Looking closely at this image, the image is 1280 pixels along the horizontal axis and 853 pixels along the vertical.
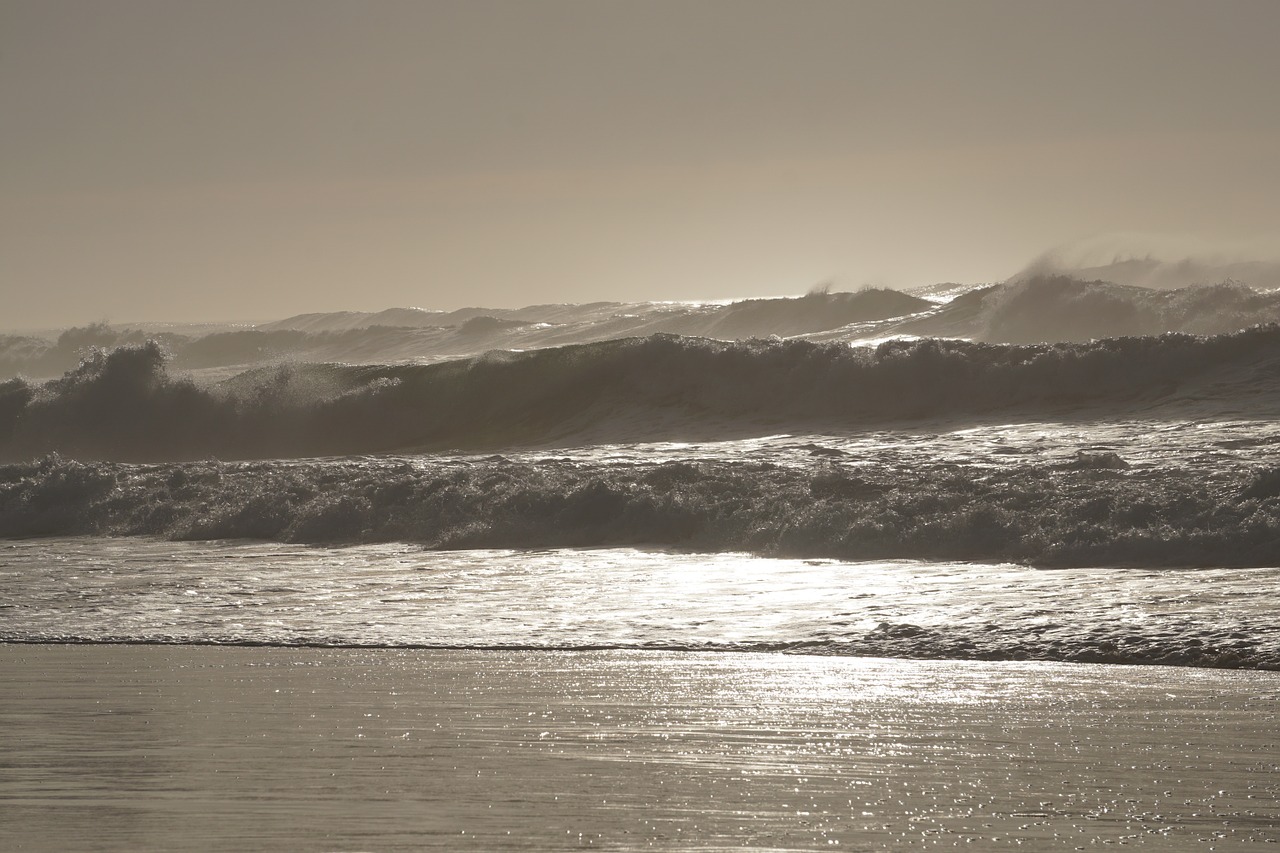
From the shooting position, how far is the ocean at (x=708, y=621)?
404cm

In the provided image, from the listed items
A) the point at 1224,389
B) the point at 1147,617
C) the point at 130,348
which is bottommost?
the point at 1147,617

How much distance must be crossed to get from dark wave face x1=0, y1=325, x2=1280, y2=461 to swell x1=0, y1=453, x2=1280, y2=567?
188 inches

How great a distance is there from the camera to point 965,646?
22.8 feet

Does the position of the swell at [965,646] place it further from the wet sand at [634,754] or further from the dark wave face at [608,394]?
the dark wave face at [608,394]

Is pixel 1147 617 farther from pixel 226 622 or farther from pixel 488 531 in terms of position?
pixel 488 531

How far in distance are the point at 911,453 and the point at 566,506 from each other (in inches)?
163

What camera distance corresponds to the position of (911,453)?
48.4ft

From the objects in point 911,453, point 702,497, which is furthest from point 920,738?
point 911,453

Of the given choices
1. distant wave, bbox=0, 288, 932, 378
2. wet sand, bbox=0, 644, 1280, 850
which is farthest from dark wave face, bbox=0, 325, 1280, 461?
wet sand, bbox=0, 644, 1280, 850

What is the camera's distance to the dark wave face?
60.2ft

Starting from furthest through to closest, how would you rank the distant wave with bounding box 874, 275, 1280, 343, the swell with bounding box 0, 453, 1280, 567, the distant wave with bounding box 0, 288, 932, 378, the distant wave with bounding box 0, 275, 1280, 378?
the distant wave with bounding box 0, 288, 932, 378 → the distant wave with bounding box 0, 275, 1280, 378 → the distant wave with bounding box 874, 275, 1280, 343 → the swell with bounding box 0, 453, 1280, 567

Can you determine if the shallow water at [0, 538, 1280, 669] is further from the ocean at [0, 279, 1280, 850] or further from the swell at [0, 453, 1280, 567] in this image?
the swell at [0, 453, 1280, 567]

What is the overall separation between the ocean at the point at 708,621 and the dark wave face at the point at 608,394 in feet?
0.36

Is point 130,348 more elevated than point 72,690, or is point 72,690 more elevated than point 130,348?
point 130,348
